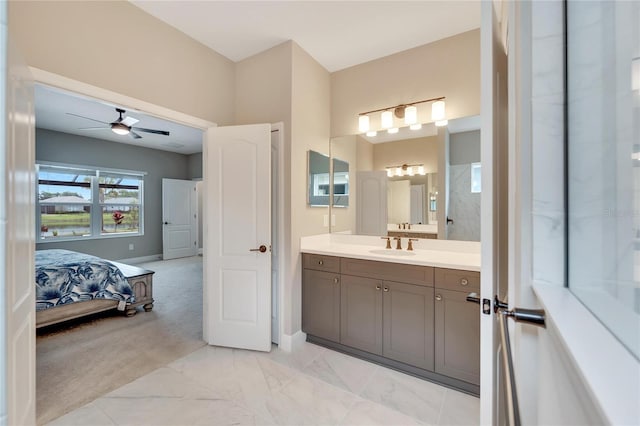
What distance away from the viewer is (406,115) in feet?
8.61

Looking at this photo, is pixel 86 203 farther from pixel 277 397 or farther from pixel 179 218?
pixel 277 397

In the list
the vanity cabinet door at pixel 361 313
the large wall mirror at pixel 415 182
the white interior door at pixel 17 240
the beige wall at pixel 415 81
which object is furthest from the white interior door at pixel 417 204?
the white interior door at pixel 17 240

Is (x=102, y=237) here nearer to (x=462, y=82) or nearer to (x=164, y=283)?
(x=164, y=283)

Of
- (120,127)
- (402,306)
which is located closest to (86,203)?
(120,127)

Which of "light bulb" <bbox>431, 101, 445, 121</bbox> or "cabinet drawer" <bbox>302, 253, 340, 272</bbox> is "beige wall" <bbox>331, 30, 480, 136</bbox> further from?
"cabinet drawer" <bbox>302, 253, 340, 272</bbox>

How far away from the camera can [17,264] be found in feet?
3.58

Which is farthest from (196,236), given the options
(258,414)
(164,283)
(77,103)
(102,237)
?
(258,414)

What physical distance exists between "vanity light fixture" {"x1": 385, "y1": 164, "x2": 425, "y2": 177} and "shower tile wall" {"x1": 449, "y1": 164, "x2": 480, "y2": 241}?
0.29 metres

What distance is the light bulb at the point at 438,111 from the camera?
8.09 feet

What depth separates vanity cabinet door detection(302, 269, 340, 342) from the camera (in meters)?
2.52

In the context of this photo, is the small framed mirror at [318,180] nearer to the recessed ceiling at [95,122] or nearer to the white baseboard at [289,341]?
the white baseboard at [289,341]

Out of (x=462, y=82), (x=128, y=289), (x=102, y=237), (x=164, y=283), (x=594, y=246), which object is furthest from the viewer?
(x=102, y=237)

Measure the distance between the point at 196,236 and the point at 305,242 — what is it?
18.9 ft

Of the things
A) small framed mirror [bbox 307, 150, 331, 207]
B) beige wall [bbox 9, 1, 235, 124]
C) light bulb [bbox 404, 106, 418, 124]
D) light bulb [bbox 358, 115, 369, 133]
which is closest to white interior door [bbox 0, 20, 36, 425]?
beige wall [bbox 9, 1, 235, 124]
